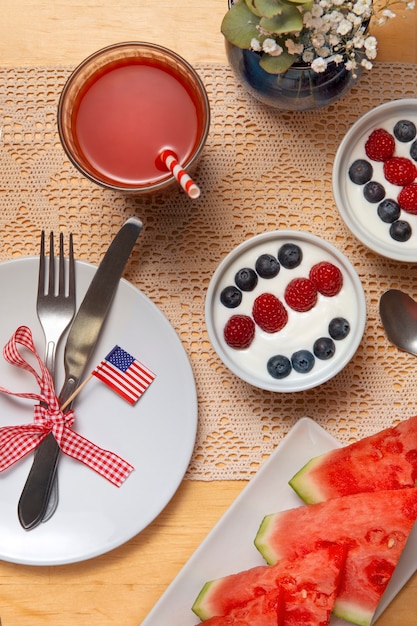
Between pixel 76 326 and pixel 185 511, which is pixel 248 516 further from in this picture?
pixel 76 326

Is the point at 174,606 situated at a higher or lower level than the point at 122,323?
lower

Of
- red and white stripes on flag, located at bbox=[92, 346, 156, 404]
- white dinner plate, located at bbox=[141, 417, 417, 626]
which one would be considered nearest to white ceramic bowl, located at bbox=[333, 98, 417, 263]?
white dinner plate, located at bbox=[141, 417, 417, 626]

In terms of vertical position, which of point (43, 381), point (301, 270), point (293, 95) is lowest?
point (43, 381)

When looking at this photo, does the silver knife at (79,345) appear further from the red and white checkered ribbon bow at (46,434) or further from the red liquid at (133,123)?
the red liquid at (133,123)

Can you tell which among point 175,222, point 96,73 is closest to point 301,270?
point 175,222

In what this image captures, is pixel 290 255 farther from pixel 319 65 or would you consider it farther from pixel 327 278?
pixel 319 65

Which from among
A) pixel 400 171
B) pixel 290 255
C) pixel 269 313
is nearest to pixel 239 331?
pixel 269 313
